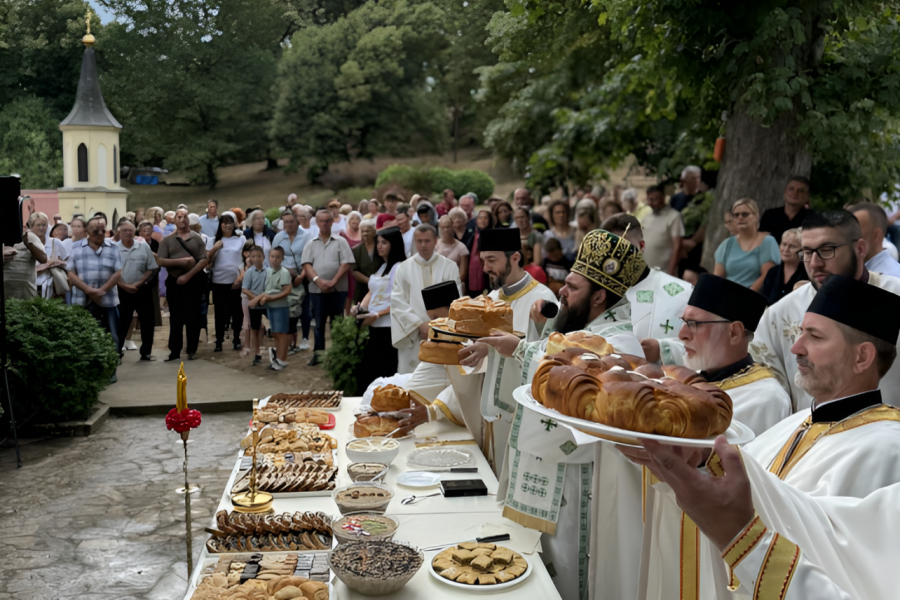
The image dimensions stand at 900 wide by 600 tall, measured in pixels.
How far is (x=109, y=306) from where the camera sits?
9.62m

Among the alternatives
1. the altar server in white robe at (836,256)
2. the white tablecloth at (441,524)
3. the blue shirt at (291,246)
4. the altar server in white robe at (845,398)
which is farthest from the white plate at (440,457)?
the blue shirt at (291,246)

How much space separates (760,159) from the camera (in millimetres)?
8102

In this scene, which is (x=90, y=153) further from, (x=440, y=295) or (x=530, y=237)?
(x=440, y=295)

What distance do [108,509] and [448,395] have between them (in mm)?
2831

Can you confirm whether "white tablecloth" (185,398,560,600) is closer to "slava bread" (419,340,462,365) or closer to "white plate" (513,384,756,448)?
"slava bread" (419,340,462,365)

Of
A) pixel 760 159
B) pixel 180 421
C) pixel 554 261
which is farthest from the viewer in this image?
pixel 554 261

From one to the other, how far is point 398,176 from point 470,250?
9.68 meters

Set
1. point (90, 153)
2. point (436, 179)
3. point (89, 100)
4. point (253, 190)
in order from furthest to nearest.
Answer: point (436, 179) < point (253, 190) < point (90, 153) < point (89, 100)

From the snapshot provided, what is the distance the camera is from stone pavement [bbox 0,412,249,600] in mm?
4480

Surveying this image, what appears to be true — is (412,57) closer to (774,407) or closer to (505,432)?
(505,432)

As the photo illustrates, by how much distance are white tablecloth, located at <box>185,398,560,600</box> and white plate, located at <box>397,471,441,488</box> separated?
1.2 inches

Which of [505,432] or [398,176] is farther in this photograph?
[398,176]

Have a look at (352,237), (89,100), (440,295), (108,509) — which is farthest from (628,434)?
(89,100)

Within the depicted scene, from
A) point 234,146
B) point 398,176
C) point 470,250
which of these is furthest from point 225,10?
point 398,176
